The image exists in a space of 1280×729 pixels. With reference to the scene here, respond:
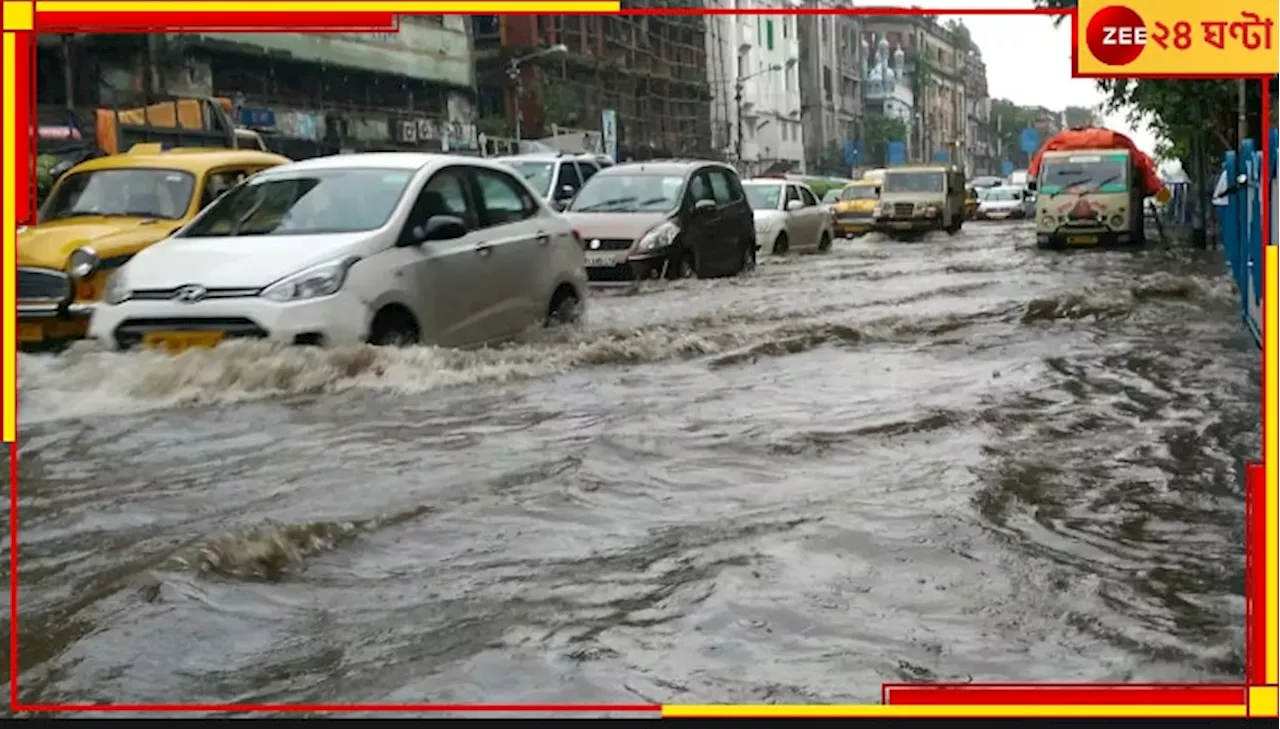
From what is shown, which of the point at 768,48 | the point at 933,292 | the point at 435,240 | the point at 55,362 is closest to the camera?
the point at 768,48

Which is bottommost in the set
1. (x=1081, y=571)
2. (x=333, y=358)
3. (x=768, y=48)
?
(x=1081, y=571)

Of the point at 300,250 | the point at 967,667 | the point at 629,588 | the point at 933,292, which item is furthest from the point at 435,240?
the point at 933,292

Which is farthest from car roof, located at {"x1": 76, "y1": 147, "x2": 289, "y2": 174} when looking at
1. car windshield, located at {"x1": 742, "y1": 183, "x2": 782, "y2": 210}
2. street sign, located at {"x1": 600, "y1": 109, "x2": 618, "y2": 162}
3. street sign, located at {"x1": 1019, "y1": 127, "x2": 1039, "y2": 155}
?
car windshield, located at {"x1": 742, "y1": 183, "x2": 782, "y2": 210}

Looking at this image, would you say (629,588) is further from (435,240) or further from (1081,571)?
(435,240)

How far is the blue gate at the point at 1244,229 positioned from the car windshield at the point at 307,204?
3708 millimetres

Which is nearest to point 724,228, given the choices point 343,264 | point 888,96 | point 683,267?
point 683,267

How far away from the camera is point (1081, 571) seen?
12.3ft

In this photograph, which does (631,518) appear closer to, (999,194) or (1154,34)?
(1154,34)

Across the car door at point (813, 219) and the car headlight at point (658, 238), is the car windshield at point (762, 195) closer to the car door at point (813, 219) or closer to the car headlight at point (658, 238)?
the car door at point (813, 219)

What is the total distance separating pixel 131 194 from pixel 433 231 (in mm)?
1876

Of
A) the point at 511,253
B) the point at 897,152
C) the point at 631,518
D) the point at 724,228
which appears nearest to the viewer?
the point at 631,518

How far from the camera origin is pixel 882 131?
6316 millimetres

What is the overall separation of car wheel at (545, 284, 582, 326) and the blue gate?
3.51m

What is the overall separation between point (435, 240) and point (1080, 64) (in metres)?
4.59
